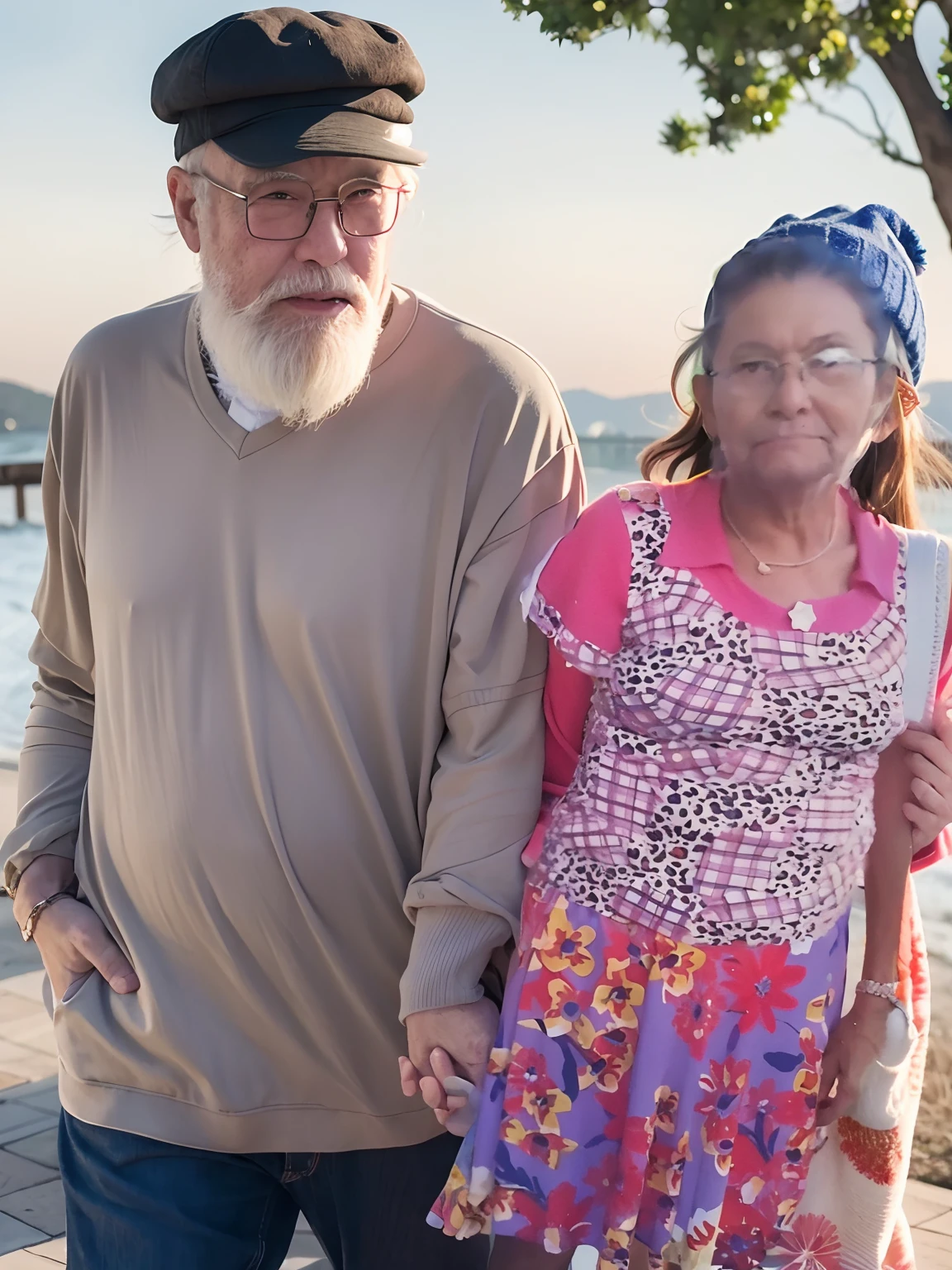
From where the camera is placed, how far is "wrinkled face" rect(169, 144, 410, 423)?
1688mm

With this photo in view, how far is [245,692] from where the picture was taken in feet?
5.64

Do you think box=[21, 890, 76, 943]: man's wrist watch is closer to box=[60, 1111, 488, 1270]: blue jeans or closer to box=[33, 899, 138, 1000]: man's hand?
box=[33, 899, 138, 1000]: man's hand

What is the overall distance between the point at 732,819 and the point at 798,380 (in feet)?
1.53

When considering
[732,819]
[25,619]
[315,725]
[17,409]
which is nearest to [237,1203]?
[315,725]

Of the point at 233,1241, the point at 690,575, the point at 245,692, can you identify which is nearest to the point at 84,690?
the point at 245,692

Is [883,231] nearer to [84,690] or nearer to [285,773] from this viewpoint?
[285,773]

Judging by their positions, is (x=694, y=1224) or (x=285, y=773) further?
(x=285, y=773)

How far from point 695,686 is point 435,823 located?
0.39m

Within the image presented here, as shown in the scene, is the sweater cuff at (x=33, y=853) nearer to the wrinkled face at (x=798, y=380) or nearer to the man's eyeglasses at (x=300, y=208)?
the man's eyeglasses at (x=300, y=208)

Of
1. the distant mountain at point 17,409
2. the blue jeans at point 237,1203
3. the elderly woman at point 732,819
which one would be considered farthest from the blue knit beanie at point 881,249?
the distant mountain at point 17,409

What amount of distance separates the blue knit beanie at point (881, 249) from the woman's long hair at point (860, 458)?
11mm

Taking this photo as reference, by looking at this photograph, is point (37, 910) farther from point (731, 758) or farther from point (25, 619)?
point (25, 619)

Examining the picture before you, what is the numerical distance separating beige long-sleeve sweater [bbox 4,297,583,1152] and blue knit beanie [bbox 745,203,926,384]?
1.31 ft

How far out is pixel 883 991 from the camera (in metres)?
1.56
